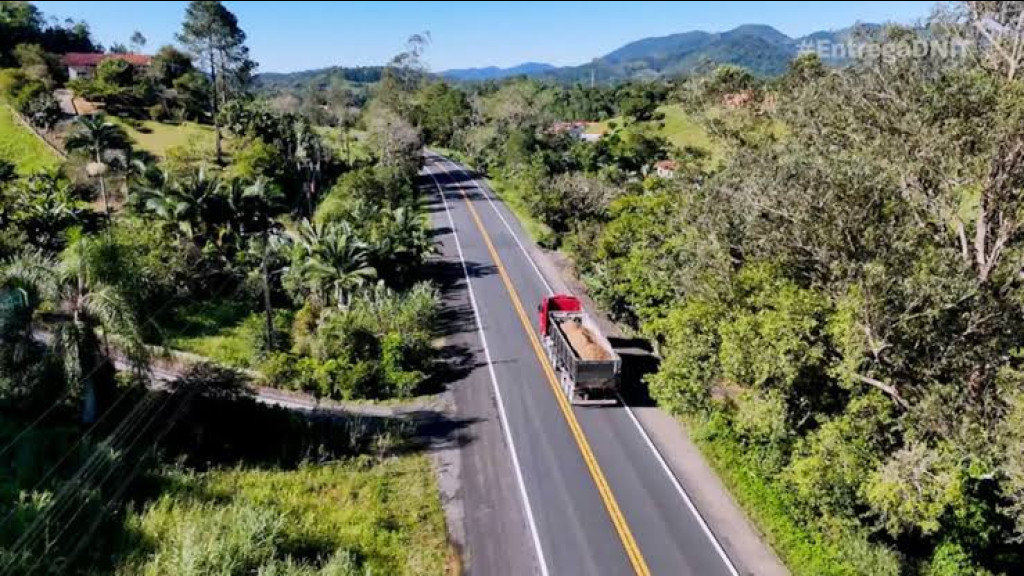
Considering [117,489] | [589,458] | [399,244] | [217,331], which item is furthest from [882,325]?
[217,331]

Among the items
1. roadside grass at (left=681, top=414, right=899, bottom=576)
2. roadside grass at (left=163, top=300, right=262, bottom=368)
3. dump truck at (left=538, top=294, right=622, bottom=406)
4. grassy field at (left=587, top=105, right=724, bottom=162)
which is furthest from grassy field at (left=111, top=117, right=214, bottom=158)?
grassy field at (left=587, top=105, right=724, bottom=162)

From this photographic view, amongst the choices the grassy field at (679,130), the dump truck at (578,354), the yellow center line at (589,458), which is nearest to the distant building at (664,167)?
the grassy field at (679,130)

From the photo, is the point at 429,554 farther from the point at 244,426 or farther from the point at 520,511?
the point at 244,426

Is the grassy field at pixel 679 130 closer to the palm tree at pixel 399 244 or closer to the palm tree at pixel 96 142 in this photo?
the palm tree at pixel 399 244

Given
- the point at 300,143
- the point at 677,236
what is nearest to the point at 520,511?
the point at 677,236

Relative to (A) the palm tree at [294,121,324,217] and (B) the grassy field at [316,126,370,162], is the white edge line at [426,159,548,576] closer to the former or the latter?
(A) the palm tree at [294,121,324,217]
